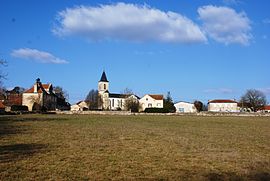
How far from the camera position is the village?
8975 cm

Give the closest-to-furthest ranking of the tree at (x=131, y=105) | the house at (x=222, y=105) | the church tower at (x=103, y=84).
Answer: the tree at (x=131, y=105) < the church tower at (x=103, y=84) < the house at (x=222, y=105)

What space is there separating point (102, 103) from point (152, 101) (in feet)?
64.2

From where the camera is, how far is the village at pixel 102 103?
89750 mm

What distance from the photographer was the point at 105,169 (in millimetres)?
9141

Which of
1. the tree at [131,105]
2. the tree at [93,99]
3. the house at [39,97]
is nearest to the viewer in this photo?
the house at [39,97]

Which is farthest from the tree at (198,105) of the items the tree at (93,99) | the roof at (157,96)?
the tree at (93,99)

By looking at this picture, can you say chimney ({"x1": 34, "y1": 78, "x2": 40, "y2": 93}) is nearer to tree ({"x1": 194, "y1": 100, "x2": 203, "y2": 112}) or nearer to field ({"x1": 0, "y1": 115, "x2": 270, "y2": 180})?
tree ({"x1": 194, "y1": 100, "x2": 203, "y2": 112})

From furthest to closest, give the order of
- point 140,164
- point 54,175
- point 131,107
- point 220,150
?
point 131,107
point 220,150
point 140,164
point 54,175

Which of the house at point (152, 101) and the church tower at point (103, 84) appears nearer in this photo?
the house at point (152, 101)

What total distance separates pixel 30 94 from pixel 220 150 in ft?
319

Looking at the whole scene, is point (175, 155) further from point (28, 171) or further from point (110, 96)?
point (110, 96)

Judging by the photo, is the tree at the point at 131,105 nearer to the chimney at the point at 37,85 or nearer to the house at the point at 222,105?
the chimney at the point at 37,85

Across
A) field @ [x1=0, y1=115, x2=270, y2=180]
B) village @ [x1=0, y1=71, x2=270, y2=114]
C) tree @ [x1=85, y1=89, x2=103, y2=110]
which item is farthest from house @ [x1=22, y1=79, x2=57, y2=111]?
field @ [x1=0, y1=115, x2=270, y2=180]

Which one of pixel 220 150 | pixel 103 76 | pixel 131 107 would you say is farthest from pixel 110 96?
pixel 220 150
